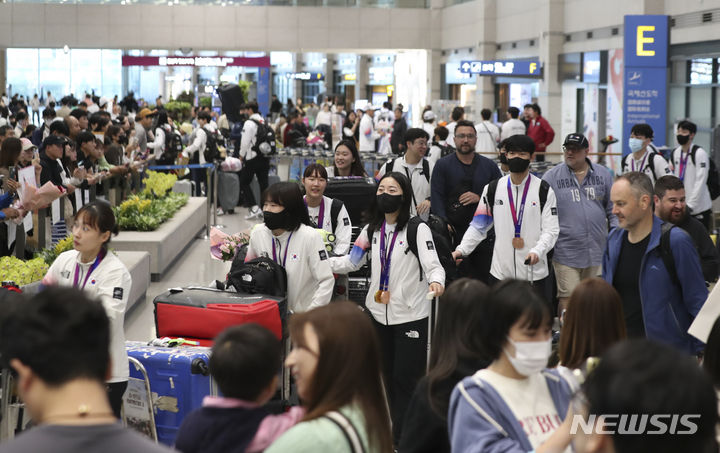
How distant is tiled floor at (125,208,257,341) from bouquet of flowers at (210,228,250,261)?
209cm

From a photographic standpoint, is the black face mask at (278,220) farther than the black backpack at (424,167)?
No

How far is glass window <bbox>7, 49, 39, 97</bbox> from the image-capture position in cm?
4606

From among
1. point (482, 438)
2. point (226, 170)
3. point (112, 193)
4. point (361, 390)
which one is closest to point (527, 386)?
point (482, 438)

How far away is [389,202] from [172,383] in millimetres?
1701

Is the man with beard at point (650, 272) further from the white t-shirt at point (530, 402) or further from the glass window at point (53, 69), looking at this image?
the glass window at point (53, 69)

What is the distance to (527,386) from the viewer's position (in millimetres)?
3070

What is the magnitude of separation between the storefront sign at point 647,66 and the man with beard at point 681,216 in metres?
10.6

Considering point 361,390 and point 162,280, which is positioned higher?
point 361,390

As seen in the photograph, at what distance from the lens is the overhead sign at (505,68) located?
86.4 feet

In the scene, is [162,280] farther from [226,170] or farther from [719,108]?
[719,108]

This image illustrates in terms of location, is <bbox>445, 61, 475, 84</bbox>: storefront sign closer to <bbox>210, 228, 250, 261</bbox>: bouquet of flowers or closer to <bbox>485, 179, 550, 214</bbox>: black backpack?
<bbox>485, 179, 550, 214</bbox>: black backpack

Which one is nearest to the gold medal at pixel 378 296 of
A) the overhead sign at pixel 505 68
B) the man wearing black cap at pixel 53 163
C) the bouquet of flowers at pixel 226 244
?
the bouquet of flowers at pixel 226 244

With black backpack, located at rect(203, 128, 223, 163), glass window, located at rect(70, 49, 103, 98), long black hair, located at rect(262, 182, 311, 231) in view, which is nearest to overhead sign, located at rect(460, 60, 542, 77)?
black backpack, located at rect(203, 128, 223, 163)

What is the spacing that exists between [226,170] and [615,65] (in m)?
9.81
